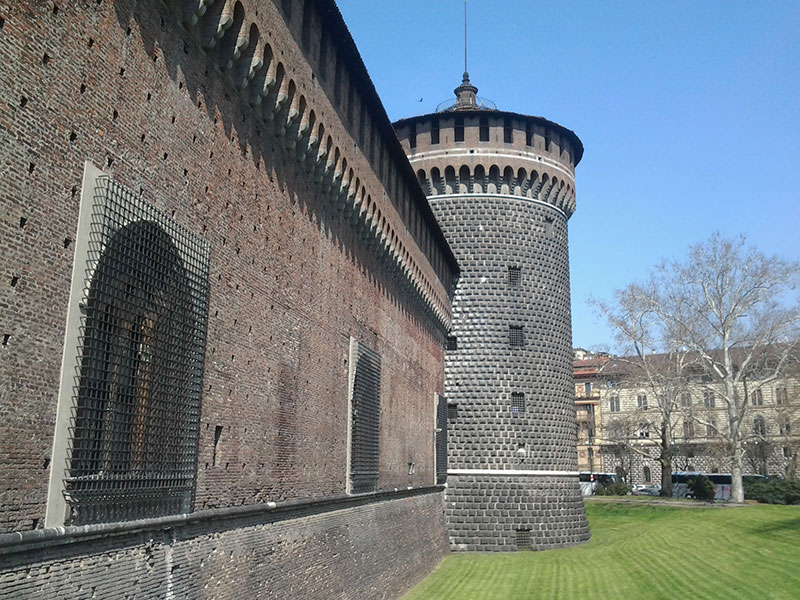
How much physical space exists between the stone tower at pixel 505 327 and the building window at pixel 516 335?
0.03 metres

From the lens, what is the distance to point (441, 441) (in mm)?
22422

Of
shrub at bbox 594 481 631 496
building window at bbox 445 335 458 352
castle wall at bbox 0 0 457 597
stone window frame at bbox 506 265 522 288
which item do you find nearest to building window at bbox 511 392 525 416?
building window at bbox 445 335 458 352

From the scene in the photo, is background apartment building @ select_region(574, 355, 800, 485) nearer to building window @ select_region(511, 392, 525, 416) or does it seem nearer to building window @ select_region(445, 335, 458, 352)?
building window @ select_region(511, 392, 525, 416)

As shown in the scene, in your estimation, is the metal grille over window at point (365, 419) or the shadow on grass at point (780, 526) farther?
the shadow on grass at point (780, 526)

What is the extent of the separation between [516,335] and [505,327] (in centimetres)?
46

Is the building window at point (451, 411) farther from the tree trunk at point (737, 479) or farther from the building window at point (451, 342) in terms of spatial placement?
the tree trunk at point (737, 479)

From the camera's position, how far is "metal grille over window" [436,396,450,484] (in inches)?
865

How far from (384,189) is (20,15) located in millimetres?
10702

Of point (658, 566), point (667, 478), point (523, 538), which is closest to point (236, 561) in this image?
point (658, 566)

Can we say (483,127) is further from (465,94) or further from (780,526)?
(780,526)

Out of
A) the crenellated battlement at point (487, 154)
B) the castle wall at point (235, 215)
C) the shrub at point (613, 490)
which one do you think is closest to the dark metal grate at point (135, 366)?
the castle wall at point (235, 215)

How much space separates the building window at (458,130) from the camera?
24766mm

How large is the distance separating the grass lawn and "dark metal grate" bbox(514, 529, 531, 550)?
27.1 inches

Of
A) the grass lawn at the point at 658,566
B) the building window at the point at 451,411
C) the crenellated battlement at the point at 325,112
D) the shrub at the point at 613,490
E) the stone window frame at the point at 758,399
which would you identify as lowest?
the grass lawn at the point at 658,566
